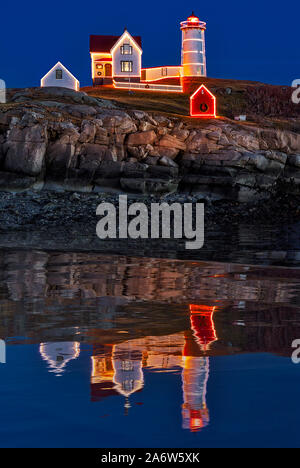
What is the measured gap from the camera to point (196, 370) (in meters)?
6.40

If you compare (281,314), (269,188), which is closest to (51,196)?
(269,188)

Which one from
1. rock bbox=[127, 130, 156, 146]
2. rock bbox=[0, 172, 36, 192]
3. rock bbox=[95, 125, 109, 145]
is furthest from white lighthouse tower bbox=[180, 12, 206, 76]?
rock bbox=[0, 172, 36, 192]

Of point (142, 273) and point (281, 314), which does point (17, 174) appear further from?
point (281, 314)

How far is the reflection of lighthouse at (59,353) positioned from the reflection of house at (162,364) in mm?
256

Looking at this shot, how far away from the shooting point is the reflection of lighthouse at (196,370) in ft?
16.8

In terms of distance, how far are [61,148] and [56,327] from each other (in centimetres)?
3271

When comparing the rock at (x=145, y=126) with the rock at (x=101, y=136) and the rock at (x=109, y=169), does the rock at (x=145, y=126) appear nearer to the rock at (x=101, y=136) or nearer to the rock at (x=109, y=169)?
the rock at (x=101, y=136)

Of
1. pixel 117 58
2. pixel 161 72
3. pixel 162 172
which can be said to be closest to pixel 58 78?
pixel 117 58

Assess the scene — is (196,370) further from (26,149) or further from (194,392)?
(26,149)

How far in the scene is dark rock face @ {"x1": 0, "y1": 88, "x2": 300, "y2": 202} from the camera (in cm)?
3981

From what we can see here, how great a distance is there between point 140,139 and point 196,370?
37354mm

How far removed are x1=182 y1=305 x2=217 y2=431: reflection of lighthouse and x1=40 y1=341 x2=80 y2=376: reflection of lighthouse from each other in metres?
1.19

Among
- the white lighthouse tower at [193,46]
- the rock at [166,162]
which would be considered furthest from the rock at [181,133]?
the white lighthouse tower at [193,46]

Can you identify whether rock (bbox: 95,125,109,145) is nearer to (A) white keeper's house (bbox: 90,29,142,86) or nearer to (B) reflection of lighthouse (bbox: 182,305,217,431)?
(A) white keeper's house (bbox: 90,29,142,86)
